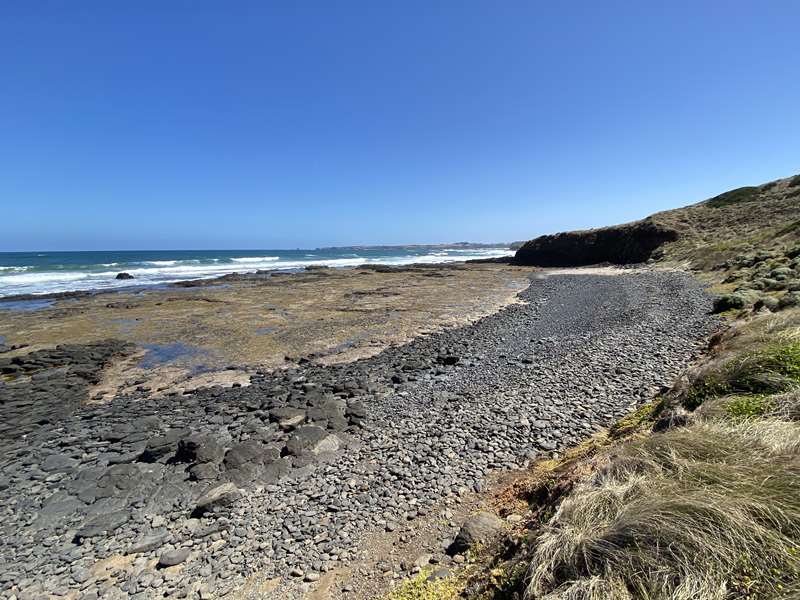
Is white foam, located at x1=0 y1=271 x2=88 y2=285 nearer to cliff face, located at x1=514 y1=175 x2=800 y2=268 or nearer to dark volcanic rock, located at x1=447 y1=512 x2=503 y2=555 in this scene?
dark volcanic rock, located at x1=447 y1=512 x2=503 y2=555

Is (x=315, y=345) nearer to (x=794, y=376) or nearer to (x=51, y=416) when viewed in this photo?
(x=51, y=416)

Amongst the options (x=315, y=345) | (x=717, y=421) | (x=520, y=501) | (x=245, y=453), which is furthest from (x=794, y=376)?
(x=315, y=345)

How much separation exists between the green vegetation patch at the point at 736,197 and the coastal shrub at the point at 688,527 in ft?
218

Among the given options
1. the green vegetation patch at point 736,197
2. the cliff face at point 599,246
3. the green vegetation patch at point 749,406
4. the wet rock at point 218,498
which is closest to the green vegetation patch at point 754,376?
the green vegetation patch at point 749,406

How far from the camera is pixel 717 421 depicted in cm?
411

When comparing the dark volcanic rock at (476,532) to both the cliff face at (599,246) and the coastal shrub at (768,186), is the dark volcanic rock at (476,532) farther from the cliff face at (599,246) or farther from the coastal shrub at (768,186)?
the coastal shrub at (768,186)

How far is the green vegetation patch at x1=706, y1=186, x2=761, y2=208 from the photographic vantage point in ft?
173

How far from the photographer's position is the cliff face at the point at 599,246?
48.3 m

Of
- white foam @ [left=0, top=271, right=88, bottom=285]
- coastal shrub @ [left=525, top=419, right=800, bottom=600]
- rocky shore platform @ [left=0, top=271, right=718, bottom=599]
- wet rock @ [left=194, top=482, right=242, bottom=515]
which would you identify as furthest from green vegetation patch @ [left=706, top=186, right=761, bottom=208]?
white foam @ [left=0, top=271, right=88, bottom=285]

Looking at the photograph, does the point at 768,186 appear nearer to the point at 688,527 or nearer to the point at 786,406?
the point at 786,406

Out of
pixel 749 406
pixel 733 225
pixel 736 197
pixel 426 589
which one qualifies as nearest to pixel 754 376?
pixel 749 406

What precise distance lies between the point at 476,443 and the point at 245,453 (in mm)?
4494

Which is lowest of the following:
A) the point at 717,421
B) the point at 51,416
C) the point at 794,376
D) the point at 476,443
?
the point at 51,416

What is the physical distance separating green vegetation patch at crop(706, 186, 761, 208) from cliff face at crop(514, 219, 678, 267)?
40.4 ft
